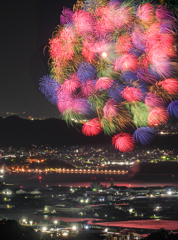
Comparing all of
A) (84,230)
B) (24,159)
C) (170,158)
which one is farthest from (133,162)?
(84,230)

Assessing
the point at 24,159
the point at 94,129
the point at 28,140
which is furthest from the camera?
the point at 28,140

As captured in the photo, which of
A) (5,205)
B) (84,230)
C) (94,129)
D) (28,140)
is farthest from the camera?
(28,140)

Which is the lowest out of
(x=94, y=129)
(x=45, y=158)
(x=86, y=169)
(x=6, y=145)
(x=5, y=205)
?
(x=5, y=205)

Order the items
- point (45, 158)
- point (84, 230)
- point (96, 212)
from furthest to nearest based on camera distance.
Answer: point (45, 158), point (96, 212), point (84, 230)

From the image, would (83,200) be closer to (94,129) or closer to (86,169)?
(94,129)

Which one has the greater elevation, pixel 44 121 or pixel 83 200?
pixel 44 121

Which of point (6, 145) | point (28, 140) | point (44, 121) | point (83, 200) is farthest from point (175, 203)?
point (44, 121)

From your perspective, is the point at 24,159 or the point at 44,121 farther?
the point at 44,121

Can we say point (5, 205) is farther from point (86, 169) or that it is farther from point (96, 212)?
point (86, 169)

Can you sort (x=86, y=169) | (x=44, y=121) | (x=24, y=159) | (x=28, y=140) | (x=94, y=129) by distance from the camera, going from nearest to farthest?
1. (x=94, y=129)
2. (x=86, y=169)
3. (x=24, y=159)
4. (x=28, y=140)
5. (x=44, y=121)
